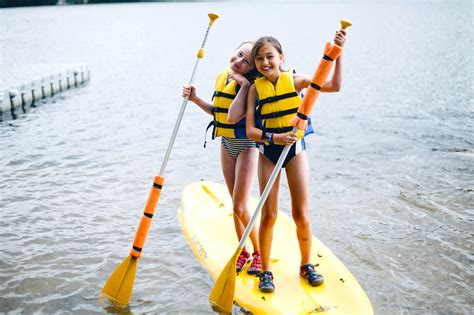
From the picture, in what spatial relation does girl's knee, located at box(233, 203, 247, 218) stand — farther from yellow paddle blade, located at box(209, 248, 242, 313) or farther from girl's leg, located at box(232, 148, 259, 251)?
yellow paddle blade, located at box(209, 248, 242, 313)

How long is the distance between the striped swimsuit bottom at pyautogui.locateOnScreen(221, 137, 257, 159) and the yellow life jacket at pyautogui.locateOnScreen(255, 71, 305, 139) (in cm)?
44

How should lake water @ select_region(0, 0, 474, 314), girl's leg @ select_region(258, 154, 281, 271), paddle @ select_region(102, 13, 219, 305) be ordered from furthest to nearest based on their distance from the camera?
lake water @ select_region(0, 0, 474, 314)
paddle @ select_region(102, 13, 219, 305)
girl's leg @ select_region(258, 154, 281, 271)

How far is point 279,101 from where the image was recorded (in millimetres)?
4238

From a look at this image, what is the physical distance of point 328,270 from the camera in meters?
4.78

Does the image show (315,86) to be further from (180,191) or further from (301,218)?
(180,191)

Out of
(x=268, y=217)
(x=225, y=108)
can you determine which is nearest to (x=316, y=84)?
(x=225, y=108)

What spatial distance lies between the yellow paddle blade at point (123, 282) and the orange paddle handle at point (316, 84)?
2.07 m

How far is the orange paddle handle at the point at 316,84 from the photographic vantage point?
12.7ft

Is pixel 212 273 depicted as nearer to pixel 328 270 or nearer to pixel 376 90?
pixel 328 270

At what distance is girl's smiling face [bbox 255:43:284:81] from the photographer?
4.18 meters

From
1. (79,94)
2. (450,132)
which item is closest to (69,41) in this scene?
(79,94)

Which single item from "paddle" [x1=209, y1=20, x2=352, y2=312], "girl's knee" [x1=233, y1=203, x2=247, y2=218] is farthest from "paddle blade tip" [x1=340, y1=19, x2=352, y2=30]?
"girl's knee" [x1=233, y1=203, x2=247, y2=218]

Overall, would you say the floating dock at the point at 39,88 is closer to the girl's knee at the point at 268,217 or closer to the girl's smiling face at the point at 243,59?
the girl's smiling face at the point at 243,59

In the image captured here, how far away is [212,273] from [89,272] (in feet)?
4.77
